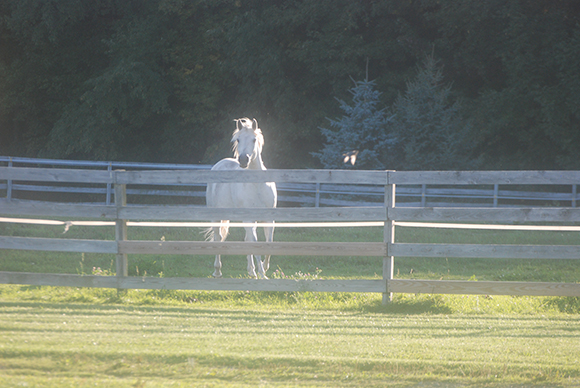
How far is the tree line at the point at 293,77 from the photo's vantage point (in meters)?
21.3

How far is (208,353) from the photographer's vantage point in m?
4.19

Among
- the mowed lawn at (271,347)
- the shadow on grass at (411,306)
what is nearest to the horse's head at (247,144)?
the mowed lawn at (271,347)

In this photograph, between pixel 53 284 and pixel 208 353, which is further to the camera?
pixel 53 284

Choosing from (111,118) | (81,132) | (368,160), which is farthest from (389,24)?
(81,132)

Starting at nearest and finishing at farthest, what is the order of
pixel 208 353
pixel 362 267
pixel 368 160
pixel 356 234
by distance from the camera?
pixel 208 353 < pixel 362 267 < pixel 356 234 < pixel 368 160

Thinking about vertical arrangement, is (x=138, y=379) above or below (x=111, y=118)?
below

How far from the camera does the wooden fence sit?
651 centimetres

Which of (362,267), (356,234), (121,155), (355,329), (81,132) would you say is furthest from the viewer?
(121,155)

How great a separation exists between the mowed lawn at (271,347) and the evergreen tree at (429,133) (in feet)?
45.1

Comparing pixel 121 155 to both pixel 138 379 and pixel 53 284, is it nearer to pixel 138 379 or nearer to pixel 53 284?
pixel 53 284

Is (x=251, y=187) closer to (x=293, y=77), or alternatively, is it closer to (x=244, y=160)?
(x=244, y=160)

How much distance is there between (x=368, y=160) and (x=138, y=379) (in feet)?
55.2

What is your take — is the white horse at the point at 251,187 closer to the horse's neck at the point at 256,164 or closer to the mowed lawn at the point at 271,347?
the horse's neck at the point at 256,164

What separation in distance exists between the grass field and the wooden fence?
0.26m
